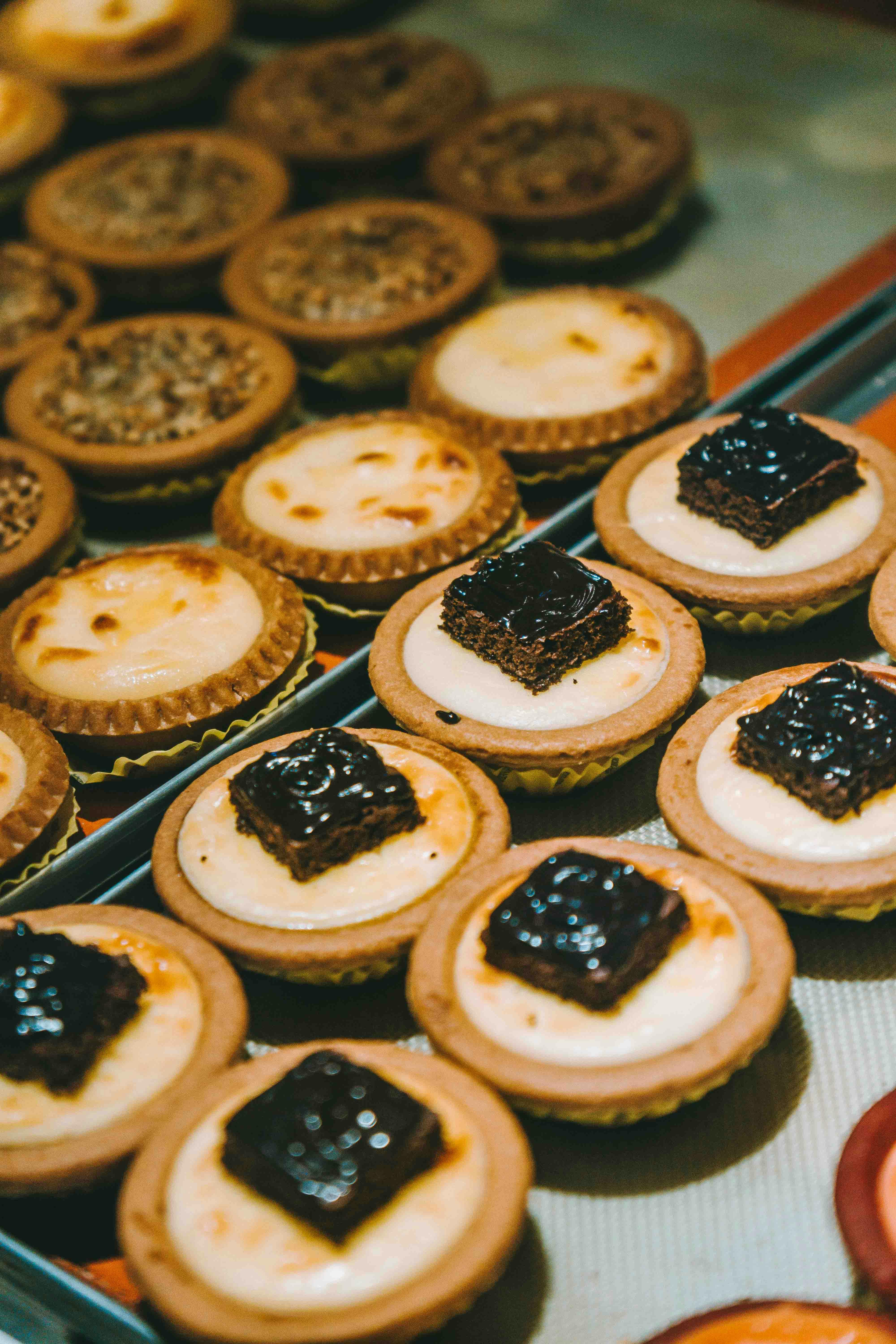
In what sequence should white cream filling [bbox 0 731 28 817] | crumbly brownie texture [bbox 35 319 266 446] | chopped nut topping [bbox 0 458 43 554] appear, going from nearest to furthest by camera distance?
white cream filling [bbox 0 731 28 817] → chopped nut topping [bbox 0 458 43 554] → crumbly brownie texture [bbox 35 319 266 446]

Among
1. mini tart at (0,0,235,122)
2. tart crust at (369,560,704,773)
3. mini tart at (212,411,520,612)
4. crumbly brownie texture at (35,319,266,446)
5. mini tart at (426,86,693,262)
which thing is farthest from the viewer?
A: mini tart at (0,0,235,122)

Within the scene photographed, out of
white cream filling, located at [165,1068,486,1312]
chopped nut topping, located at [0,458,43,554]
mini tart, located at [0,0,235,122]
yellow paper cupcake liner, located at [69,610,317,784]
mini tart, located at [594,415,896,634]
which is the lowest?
yellow paper cupcake liner, located at [69,610,317,784]

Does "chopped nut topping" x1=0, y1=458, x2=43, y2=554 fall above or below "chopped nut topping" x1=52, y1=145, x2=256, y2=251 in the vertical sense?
below

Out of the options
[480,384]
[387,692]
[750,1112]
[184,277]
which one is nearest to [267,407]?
[480,384]

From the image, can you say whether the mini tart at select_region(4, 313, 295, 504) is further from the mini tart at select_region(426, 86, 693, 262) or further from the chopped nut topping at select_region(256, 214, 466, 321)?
the mini tart at select_region(426, 86, 693, 262)

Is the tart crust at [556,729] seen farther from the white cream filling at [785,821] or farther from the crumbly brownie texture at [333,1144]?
the crumbly brownie texture at [333,1144]

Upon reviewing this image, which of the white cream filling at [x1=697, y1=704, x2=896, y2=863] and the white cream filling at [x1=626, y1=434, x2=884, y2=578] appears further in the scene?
the white cream filling at [x1=626, y1=434, x2=884, y2=578]

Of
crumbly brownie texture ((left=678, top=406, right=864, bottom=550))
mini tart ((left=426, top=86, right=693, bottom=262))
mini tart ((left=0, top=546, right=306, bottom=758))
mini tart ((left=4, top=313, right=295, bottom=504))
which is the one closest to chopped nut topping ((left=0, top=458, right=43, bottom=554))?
mini tart ((left=4, top=313, right=295, bottom=504))
